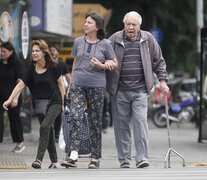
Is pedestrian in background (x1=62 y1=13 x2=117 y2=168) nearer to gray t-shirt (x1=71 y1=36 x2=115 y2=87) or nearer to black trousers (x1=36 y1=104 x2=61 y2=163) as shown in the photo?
gray t-shirt (x1=71 y1=36 x2=115 y2=87)

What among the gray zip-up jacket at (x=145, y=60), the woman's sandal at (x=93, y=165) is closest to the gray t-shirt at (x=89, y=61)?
the gray zip-up jacket at (x=145, y=60)

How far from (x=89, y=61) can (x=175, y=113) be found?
13117 millimetres

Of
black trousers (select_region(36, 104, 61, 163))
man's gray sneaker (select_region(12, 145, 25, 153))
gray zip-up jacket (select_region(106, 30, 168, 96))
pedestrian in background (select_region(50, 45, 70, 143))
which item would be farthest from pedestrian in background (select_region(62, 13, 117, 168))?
pedestrian in background (select_region(50, 45, 70, 143))

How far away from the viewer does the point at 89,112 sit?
325 inches

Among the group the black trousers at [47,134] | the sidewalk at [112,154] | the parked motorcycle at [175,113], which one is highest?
the black trousers at [47,134]

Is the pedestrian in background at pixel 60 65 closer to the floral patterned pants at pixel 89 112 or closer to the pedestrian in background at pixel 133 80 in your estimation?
the pedestrian in background at pixel 133 80

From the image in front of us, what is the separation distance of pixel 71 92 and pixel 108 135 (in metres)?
7.95

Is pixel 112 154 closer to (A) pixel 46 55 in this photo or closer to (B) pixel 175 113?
(A) pixel 46 55

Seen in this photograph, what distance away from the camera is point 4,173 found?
24.2 ft

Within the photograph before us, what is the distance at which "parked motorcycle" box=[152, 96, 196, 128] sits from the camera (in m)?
20.5

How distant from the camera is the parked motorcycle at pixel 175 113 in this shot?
20516mm

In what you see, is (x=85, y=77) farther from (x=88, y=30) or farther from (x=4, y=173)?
(x=4, y=173)

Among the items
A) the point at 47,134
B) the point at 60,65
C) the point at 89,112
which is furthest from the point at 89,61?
the point at 60,65

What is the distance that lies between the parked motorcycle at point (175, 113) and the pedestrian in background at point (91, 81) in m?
12.3
